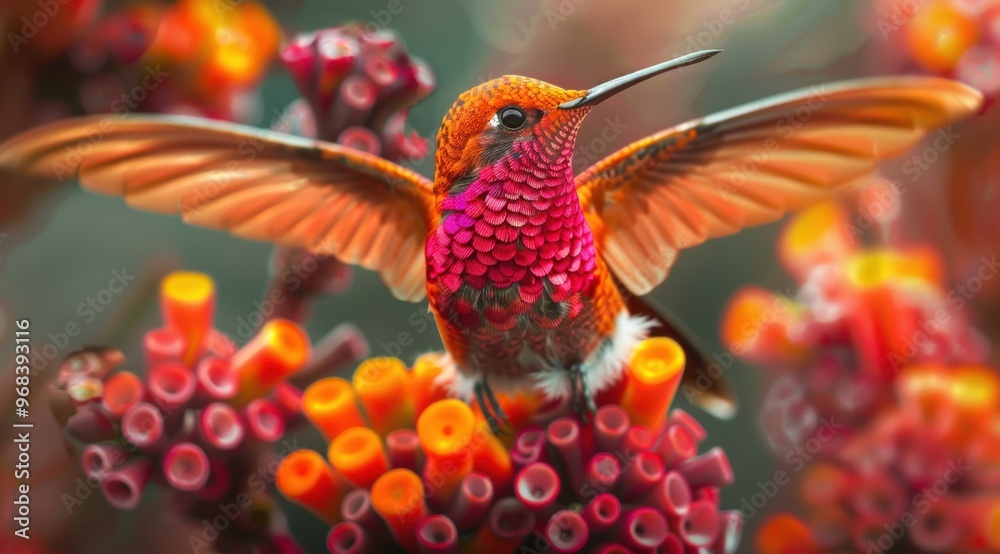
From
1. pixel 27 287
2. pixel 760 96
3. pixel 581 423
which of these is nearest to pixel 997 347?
pixel 760 96

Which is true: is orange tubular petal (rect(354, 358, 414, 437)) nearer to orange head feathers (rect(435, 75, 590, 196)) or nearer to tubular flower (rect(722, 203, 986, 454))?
orange head feathers (rect(435, 75, 590, 196))

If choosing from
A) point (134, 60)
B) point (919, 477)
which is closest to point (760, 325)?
point (919, 477)

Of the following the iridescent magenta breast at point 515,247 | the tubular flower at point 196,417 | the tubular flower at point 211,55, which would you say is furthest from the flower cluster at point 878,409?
the tubular flower at point 211,55

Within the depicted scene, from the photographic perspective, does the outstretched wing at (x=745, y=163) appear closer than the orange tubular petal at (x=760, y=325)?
Yes

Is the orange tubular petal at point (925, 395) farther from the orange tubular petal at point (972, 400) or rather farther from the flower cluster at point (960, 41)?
the flower cluster at point (960, 41)

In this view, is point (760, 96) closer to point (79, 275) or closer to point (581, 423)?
point (581, 423)

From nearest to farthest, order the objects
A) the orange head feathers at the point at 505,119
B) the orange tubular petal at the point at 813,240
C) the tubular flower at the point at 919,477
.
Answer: the orange head feathers at the point at 505,119
the tubular flower at the point at 919,477
the orange tubular petal at the point at 813,240

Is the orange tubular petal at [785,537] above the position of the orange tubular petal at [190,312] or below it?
below
